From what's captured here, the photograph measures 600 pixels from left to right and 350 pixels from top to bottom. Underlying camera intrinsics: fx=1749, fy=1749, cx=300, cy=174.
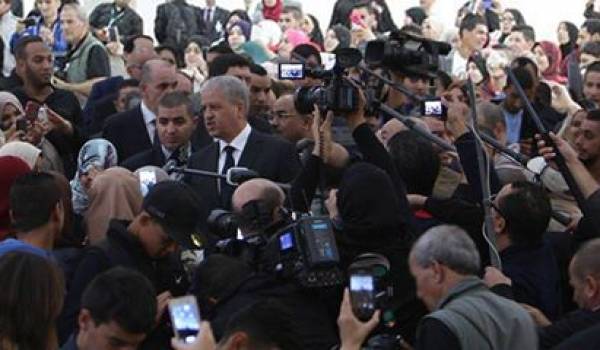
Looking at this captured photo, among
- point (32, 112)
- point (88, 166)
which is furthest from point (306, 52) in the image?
point (88, 166)

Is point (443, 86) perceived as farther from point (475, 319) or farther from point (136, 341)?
point (136, 341)

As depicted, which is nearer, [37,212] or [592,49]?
[37,212]

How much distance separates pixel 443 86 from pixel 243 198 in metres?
5.30

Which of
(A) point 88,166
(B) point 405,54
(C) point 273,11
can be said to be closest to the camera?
(B) point 405,54

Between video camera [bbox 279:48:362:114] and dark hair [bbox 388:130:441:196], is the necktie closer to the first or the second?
dark hair [bbox 388:130:441:196]

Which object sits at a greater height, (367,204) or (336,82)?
(336,82)

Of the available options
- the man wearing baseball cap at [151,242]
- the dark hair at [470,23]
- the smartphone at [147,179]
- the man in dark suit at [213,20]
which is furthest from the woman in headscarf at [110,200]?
the man in dark suit at [213,20]

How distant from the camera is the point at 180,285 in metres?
7.81

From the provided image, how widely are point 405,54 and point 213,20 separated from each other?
14.1m

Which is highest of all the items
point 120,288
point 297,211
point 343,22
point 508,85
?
point 120,288

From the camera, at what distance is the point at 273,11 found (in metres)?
22.9

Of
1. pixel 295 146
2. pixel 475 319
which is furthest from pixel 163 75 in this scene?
pixel 475 319

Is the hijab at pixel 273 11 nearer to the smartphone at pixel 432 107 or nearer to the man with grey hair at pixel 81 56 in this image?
the man with grey hair at pixel 81 56

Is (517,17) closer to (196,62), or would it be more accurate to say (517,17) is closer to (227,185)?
(196,62)
